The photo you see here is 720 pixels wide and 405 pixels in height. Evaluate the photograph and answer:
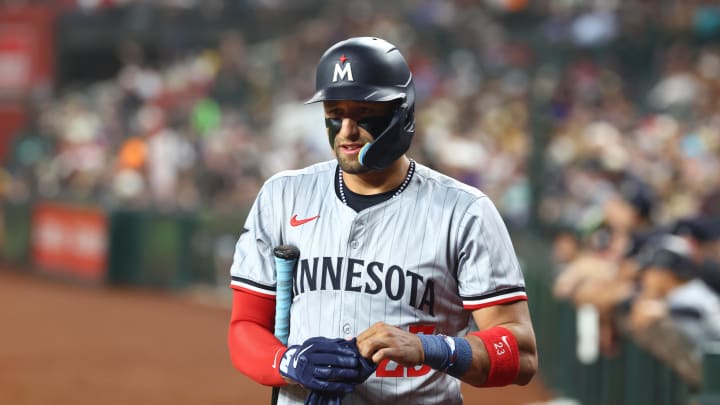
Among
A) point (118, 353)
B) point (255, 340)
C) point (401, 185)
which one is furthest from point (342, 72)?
point (118, 353)

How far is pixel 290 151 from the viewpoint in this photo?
52.6 ft

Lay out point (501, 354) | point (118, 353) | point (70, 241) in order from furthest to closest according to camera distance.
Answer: point (70, 241) < point (118, 353) < point (501, 354)

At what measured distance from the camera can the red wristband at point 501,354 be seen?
3102 mm

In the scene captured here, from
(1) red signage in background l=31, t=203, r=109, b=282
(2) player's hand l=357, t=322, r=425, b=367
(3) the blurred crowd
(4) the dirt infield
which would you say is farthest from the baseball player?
(1) red signage in background l=31, t=203, r=109, b=282

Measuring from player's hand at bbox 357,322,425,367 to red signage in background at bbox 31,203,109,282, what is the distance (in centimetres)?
1403

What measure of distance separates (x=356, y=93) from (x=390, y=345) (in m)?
0.77

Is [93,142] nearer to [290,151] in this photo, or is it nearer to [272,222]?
[290,151]

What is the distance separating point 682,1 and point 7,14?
15.7m

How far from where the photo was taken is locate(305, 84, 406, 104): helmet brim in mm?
3205

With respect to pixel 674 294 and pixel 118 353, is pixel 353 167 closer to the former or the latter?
pixel 674 294

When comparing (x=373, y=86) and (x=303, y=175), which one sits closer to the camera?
(x=373, y=86)

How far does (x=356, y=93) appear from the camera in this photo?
3.21 metres

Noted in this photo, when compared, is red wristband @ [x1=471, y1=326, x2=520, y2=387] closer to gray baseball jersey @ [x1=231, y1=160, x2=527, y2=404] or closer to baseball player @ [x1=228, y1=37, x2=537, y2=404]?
baseball player @ [x1=228, y1=37, x2=537, y2=404]

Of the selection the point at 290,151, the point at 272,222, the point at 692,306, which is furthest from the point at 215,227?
the point at 272,222
